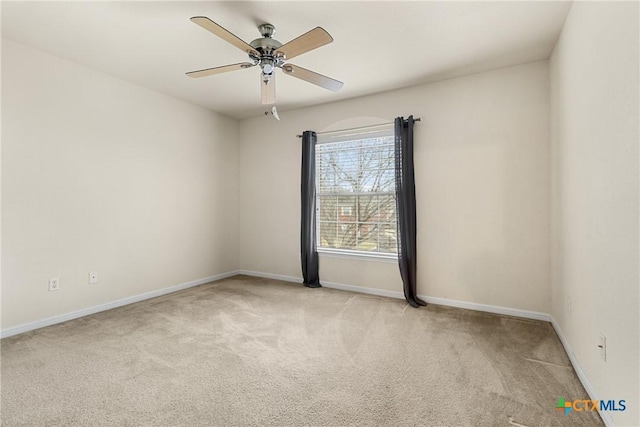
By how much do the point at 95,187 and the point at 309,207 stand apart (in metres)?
2.47

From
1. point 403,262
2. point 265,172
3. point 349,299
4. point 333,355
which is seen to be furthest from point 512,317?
point 265,172

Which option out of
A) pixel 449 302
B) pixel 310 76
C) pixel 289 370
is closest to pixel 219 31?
pixel 310 76

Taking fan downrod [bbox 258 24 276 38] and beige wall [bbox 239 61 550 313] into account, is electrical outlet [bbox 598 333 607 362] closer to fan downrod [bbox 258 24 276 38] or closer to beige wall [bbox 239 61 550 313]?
beige wall [bbox 239 61 550 313]

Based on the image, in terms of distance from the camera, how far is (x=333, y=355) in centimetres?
227

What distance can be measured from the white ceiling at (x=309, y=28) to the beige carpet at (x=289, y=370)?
255cm

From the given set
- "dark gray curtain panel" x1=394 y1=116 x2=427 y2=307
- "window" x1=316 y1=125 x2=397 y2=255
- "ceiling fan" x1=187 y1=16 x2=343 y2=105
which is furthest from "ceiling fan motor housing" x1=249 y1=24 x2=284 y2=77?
"window" x1=316 y1=125 x2=397 y2=255

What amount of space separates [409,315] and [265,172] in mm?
2963

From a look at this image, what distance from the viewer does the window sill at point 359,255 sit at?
375 centimetres

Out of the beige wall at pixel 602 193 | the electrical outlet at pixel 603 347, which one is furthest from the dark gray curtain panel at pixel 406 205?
the electrical outlet at pixel 603 347

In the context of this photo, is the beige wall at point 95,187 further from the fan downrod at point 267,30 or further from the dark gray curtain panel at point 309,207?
the fan downrod at point 267,30

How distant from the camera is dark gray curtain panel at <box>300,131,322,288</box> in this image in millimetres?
4172

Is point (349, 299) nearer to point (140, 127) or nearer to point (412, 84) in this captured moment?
point (412, 84)

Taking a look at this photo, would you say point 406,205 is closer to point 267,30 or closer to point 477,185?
point 477,185

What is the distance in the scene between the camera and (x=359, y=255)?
3.95 m
